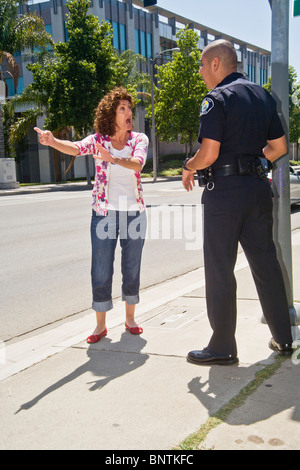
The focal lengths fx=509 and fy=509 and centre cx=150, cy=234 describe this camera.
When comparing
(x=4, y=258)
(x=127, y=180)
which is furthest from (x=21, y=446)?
(x=4, y=258)

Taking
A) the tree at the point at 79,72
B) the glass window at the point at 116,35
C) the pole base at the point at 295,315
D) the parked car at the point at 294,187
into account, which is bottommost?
the pole base at the point at 295,315

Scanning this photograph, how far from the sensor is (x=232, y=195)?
3312 millimetres

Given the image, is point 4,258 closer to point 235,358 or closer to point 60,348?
point 60,348

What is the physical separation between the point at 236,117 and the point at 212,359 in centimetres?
160

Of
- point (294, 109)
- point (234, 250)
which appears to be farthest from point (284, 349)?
point (294, 109)

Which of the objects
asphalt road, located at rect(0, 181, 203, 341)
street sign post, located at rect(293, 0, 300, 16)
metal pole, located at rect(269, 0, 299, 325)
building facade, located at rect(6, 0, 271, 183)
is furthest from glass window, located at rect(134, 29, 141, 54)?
metal pole, located at rect(269, 0, 299, 325)

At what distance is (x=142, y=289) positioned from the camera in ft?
19.5

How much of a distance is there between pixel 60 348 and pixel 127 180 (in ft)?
4.63

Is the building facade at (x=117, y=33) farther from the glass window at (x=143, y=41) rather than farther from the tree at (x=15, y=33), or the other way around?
the tree at (x=15, y=33)

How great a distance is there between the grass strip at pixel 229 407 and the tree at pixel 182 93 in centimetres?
3957

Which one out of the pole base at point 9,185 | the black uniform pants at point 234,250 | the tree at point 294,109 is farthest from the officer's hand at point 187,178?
the tree at point 294,109

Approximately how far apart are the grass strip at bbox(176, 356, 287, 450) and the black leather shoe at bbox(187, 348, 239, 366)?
0.78 ft

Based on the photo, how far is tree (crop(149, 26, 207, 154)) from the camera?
41688 millimetres

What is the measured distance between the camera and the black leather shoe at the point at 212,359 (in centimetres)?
340
